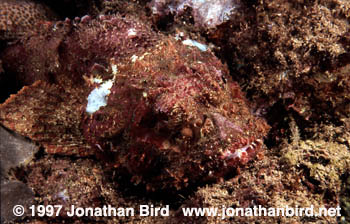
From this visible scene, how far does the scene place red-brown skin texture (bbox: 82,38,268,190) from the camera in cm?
215

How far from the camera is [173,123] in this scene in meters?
2.10

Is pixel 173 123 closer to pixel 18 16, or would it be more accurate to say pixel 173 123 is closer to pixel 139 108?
pixel 139 108

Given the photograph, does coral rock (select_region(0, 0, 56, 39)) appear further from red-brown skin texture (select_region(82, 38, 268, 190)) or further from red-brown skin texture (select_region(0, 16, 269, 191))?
red-brown skin texture (select_region(82, 38, 268, 190))

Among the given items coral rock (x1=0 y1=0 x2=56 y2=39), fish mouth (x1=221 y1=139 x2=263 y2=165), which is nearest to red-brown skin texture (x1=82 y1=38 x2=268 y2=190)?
fish mouth (x1=221 y1=139 x2=263 y2=165)

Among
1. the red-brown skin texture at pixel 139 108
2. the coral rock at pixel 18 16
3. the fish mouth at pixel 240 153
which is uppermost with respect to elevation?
the coral rock at pixel 18 16

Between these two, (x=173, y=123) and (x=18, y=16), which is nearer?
(x=173, y=123)

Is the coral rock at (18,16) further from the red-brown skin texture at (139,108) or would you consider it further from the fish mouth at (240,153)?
the fish mouth at (240,153)

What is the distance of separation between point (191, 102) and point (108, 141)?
907 mm

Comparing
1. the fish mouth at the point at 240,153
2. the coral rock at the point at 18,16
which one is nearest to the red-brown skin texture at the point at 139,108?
the fish mouth at the point at 240,153

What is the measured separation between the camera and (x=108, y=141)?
248cm

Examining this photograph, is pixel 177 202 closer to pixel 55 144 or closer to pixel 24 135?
pixel 55 144

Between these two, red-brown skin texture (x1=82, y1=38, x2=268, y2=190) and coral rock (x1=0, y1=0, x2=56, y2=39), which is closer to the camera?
red-brown skin texture (x1=82, y1=38, x2=268, y2=190)

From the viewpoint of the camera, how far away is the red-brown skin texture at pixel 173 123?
7.05 ft

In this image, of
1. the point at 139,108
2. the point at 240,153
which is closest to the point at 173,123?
the point at 139,108
